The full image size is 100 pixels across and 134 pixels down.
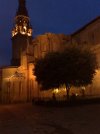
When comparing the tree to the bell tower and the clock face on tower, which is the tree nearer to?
the bell tower

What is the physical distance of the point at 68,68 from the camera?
130 ft

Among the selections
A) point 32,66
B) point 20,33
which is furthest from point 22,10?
point 32,66

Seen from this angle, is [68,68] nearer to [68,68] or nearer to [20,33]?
[68,68]

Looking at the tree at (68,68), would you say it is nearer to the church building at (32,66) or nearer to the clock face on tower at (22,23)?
the church building at (32,66)

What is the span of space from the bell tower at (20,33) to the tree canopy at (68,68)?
134 feet

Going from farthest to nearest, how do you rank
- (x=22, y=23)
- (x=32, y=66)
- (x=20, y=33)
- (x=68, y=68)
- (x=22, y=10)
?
(x=22, y=10) < (x=22, y=23) < (x=20, y=33) < (x=32, y=66) < (x=68, y=68)

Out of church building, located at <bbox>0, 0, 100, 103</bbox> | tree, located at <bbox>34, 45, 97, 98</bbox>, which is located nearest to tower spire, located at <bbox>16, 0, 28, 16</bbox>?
church building, located at <bbox>0, 0, 100, 103</bbox>

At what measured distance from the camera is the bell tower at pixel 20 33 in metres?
85.1

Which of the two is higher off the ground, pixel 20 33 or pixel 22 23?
pixel 22 23

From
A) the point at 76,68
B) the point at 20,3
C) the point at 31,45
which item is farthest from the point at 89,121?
the point at 20,3

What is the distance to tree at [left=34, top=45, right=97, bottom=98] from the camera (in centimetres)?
3978

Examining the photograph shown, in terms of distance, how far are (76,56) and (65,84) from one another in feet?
13.8

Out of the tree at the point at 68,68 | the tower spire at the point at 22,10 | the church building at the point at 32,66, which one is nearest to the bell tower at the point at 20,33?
the tower spire at the point at 22,10

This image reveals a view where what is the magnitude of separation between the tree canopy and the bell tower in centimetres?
4070
